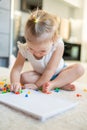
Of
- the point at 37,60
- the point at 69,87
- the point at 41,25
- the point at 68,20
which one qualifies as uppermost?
the point at 68,20

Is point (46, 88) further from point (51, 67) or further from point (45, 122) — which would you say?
point (45, 122)

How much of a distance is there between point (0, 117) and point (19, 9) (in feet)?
10.4

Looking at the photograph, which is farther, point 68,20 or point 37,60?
point 68,20

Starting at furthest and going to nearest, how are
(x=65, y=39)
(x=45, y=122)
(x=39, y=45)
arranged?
(x=65, y=39) < (x=39, y=45) < (x=45, y=122)

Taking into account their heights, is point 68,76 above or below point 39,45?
below

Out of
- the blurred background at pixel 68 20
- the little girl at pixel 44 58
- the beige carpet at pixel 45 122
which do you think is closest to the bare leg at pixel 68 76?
the little girl at pixel 44 58

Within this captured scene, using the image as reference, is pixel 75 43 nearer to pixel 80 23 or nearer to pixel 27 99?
pixel 80 23

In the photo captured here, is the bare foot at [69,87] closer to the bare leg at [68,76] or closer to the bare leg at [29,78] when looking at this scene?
the bare leg at [68,76]

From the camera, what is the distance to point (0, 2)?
2193mm

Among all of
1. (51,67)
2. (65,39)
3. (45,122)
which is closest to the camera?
(45,122)

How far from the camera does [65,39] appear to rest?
4609 millimetres

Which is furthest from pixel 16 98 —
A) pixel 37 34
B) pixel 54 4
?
pixel 54 4

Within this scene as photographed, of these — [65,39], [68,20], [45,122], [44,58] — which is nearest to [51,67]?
[44,58]

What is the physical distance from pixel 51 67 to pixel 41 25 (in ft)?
0.71
